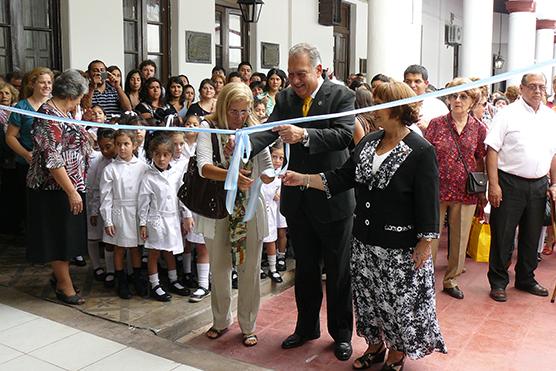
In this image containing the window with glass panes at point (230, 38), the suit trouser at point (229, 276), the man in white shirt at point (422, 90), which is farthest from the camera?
the window with glass panes at point (230, 38)

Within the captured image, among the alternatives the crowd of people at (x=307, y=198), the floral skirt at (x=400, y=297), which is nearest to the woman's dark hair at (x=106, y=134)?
the crowd of people at (x=307, y=198)

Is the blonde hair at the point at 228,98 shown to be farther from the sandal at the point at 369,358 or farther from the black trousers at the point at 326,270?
the sandal at the point at 369,358

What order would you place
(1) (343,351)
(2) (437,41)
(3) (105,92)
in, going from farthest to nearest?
(2) (437,41) → (3) (105,92) → (1) (343,351)

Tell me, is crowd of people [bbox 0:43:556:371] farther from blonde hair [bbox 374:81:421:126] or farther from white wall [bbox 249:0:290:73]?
white wall [bbox 249:0:290:73]

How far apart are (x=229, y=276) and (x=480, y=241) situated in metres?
2.56

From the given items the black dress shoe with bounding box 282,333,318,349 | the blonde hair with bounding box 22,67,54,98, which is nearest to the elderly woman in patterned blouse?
the black dress shoe with bounding box 282,333,318,349

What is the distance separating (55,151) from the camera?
4.02 m

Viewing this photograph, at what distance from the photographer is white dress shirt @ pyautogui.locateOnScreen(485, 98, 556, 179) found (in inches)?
184

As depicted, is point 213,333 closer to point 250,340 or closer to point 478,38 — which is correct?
point 250,340

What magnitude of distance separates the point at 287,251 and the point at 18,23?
154 inches

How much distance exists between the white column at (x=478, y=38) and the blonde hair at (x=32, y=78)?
8.14 m

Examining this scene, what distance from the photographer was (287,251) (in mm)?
5742

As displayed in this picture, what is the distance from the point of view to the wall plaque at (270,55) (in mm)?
10188

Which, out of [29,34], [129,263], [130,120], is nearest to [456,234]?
[129,263]
